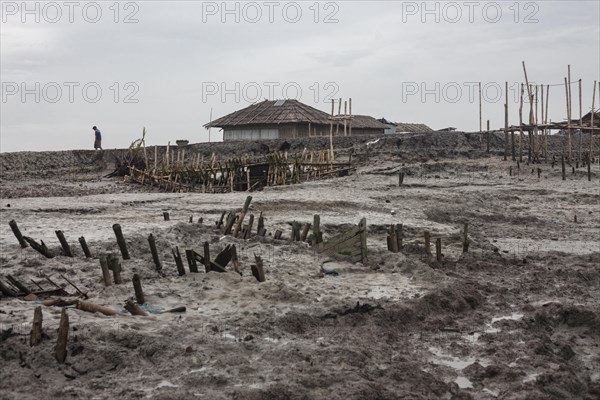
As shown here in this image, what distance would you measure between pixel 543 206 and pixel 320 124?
23.2m

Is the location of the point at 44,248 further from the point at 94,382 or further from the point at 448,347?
the point at 448,347

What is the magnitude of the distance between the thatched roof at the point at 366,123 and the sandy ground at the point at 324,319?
29.2 metres

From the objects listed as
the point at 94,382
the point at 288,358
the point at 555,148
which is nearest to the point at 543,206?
the point at 288,358

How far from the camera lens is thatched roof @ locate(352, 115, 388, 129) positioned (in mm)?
43297

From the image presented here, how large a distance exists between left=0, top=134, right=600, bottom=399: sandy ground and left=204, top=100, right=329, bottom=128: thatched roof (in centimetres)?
2434

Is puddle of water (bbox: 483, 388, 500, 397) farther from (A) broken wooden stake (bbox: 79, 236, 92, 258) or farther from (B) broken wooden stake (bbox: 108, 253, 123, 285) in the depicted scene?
(A) broken wooden stake (bbox: 79, 236, 92, 258)

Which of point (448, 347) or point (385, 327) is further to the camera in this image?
point (385, 327)

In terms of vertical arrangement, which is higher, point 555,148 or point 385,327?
point 555,148

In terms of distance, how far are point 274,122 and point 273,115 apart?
3.59 feet

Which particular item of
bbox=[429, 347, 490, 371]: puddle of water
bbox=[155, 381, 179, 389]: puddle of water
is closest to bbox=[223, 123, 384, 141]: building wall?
bbox=[429, 347, 490, 371]: puddle of water

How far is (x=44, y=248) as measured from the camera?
342 inches

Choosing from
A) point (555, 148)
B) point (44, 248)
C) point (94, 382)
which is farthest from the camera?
point (555, 148)

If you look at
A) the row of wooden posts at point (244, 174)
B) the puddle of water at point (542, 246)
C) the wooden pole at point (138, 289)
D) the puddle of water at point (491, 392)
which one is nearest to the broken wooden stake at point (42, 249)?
the wooden pole at point (138, 289)

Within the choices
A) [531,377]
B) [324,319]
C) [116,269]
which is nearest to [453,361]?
[531,377]
